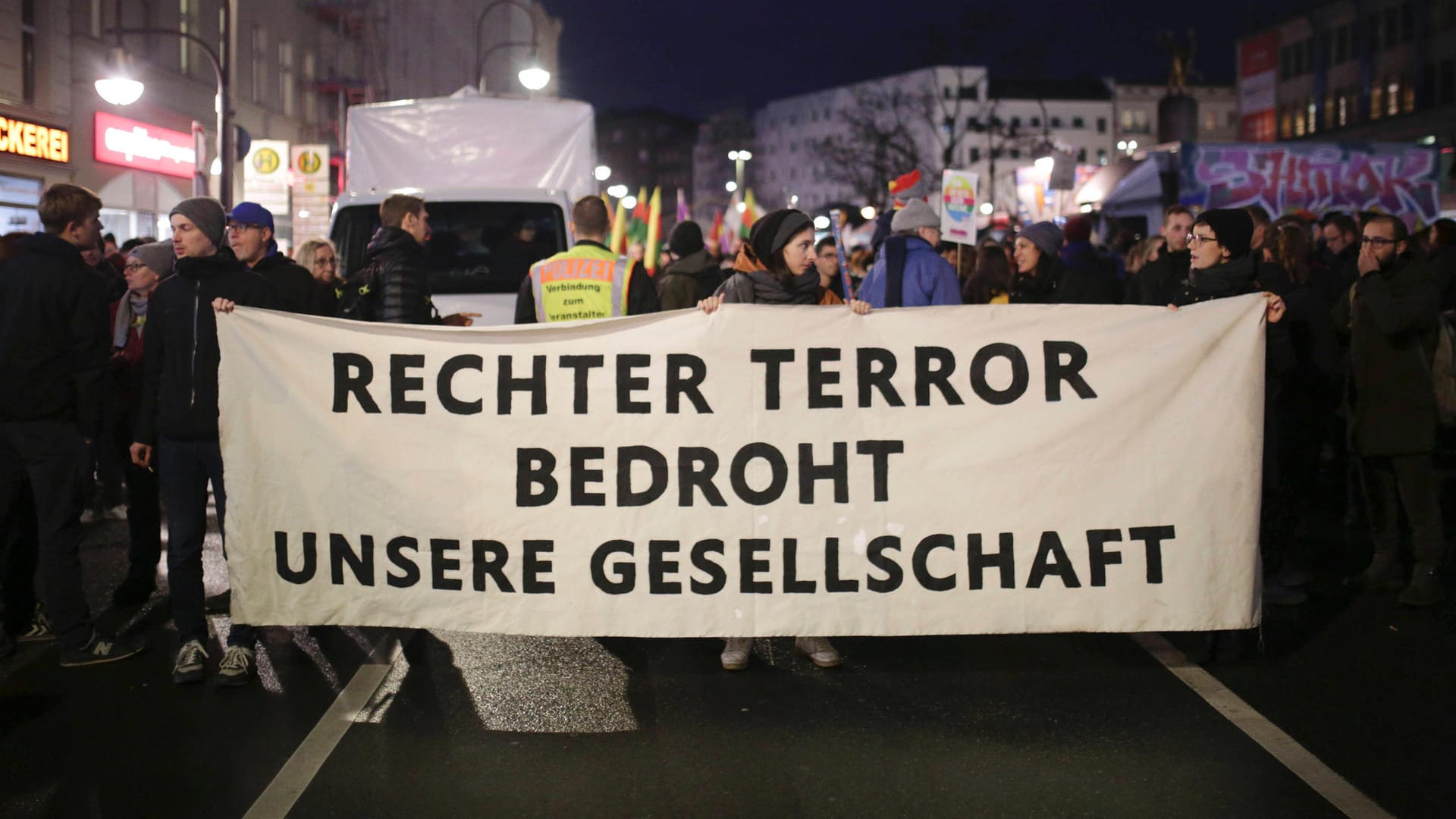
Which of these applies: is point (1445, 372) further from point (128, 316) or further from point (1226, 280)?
point (128, 316)

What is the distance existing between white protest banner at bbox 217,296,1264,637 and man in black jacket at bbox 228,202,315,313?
1.28 m

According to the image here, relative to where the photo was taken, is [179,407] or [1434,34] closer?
[179,407]

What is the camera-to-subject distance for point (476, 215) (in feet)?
40.6

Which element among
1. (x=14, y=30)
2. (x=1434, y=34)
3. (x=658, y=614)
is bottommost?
(x=658, y=614)

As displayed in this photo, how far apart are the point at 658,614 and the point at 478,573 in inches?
28.3

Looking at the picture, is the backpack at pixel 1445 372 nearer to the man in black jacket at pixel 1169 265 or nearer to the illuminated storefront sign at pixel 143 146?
the man in black jacket at pixel 1169 265

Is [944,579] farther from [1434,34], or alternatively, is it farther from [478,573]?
[1434,34]

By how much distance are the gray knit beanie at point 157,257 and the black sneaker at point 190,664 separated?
2.68 meters

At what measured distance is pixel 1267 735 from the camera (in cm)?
511

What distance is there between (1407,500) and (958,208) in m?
7.83

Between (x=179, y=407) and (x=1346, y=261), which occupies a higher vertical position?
(x=1346, y=261)

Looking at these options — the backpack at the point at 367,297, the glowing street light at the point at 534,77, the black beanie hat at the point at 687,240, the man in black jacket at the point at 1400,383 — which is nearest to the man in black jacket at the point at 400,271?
the backpack at the point at 367,297

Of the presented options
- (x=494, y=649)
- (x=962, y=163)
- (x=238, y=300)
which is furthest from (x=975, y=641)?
(x=962, y=163)

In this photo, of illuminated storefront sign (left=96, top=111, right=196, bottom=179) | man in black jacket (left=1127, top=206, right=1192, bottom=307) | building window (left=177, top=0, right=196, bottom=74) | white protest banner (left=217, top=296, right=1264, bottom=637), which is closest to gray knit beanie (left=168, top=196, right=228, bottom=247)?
white protest banner (left=217, top=296, right=1264, bottom=637)
